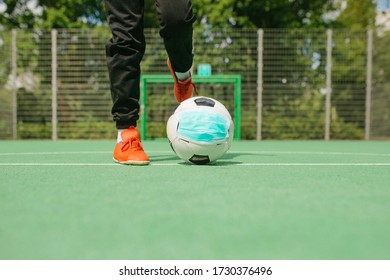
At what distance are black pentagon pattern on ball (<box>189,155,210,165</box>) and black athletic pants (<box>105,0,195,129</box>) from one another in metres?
0.45

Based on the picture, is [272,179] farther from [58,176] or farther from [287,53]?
[287,53]

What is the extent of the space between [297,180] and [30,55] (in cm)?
753

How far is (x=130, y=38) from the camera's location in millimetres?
2805

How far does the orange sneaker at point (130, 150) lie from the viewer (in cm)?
267

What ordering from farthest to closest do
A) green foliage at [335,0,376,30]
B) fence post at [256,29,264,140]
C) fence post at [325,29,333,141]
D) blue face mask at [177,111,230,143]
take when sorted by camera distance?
green foliage at [335,0,376,30], fence post at [325,29,333,141], fence post at [256,29,264,140], blue face mask at [177,111,230,143]

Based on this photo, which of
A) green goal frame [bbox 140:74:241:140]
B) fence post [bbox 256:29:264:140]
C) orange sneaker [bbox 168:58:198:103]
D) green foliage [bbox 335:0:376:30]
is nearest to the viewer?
orange sneaker [bbox 168:58:198:103]

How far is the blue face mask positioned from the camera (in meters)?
2.59

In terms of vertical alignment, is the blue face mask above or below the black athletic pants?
below

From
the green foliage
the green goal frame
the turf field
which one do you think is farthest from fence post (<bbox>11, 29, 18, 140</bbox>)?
the green foliage

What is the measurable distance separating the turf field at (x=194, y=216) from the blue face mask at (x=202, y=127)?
0.47 metres

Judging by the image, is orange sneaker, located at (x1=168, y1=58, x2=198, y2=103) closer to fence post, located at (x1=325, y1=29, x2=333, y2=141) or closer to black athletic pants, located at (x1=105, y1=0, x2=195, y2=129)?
black athletic pants, located at (x1=105, y1=0, x2=195, y2=129)

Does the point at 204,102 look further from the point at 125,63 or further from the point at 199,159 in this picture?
the point at 125,63

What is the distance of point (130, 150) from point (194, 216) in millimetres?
1501

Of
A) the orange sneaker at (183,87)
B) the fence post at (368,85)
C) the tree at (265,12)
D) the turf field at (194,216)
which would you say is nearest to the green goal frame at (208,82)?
the fence post at (368,85)
